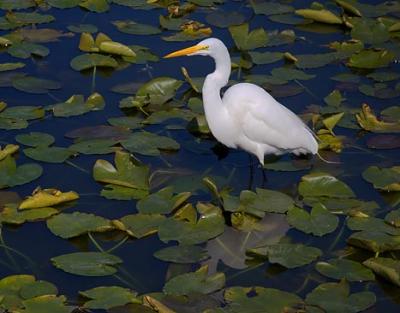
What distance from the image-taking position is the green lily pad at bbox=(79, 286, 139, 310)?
142 inches

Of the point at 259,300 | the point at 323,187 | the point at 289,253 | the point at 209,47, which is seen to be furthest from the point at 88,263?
the point at 209,47

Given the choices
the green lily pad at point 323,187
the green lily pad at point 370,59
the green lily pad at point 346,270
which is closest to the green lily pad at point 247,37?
the green lily pad at point 370,59

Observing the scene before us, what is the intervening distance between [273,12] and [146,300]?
10.8ft

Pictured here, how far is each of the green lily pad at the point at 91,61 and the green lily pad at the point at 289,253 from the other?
1963 mm

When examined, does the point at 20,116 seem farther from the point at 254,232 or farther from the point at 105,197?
the point at 254,232

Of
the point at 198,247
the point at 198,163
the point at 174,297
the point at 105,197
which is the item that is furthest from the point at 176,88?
the point at 174,297

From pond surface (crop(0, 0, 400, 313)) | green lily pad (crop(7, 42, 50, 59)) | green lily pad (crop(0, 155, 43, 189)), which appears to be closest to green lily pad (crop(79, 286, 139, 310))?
pond surface (crop(0, 0, 400, 313))

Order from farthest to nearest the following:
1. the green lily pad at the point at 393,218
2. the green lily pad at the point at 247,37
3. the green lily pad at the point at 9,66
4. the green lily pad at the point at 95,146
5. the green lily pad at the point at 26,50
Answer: the green lily pad at the point at 247,37, the green lily pad at the point at 26,50, the green lily pad at the point at 9,66, the green lily pad at the point at 95,146, the green lily pad at the point at 393,218

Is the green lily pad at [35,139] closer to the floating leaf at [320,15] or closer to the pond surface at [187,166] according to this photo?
the pond surface at [187,166]

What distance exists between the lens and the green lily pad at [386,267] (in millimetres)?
3779

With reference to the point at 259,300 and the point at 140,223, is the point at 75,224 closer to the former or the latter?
the point at 140,223

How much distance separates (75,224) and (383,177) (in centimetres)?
145

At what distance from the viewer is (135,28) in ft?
20.0

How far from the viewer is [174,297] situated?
3664 mm
